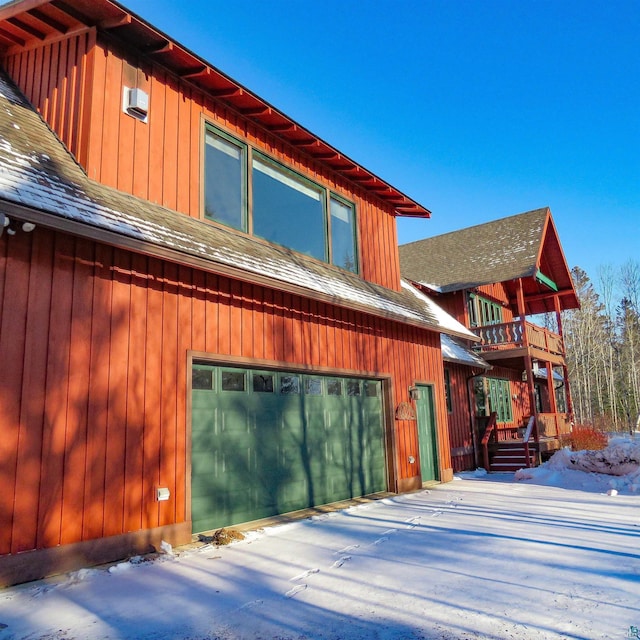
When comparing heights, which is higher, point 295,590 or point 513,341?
point 513,341

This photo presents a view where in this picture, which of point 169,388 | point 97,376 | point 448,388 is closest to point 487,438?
point 448,388

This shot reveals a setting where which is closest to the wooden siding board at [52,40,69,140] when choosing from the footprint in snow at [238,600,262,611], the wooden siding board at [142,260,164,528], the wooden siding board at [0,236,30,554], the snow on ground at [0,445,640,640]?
the wooden siding board at [142,260,164,528]

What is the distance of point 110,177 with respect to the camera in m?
6.30

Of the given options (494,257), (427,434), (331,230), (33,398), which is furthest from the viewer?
(494,257)

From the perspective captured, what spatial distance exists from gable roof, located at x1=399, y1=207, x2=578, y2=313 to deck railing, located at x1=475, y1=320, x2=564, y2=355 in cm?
144

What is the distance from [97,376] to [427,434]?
8041mm

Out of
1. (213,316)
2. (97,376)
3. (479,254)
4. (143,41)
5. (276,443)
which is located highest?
(479,254)

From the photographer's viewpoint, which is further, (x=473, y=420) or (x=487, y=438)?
(x=473, y=420)

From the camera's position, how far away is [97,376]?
17.8ft

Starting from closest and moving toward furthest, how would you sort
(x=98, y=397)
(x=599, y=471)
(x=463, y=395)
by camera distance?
(x=98, y=397) → (x=599, y=471) → (x=463, y=395)

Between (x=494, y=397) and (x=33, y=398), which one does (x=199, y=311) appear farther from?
(x=494, y=397)

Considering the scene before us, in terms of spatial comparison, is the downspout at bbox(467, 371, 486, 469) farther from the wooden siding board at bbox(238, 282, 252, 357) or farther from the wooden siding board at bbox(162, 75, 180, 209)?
the wooden siding board at bbox(162, 75, 180, 209)

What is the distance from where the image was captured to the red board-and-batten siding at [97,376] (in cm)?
479

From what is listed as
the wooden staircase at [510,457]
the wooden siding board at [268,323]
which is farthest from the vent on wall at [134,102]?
the wooden staircase at [510,457]
